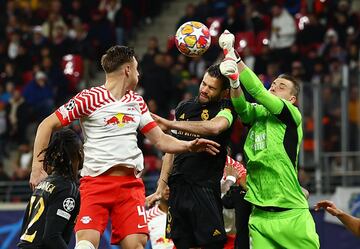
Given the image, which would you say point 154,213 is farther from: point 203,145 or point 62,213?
point 62,213

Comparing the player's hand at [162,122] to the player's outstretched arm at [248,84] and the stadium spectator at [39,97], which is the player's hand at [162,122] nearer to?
the player's outstretched arm at [248,84]

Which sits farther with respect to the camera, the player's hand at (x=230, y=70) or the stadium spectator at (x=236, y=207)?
the stadium spectator at (x=236, y=207)

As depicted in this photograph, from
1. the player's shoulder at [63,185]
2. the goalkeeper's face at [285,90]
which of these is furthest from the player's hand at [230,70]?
the player's shoulder at [63,185]

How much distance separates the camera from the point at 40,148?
7.70m

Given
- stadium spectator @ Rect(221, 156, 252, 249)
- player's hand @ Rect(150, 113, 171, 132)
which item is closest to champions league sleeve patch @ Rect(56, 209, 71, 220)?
player's hand @ Rect(150, 113, 171, 132)

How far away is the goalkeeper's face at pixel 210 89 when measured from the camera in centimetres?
859

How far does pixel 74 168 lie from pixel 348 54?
1012 cm

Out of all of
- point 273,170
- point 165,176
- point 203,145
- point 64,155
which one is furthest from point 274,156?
point 64,155

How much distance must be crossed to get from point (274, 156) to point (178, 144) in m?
0.88

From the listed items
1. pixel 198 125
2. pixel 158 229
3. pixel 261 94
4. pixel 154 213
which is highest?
pixel 261 94

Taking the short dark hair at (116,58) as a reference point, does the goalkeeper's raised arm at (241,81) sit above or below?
below

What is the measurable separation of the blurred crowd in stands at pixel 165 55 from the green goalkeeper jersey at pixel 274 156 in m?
6.06

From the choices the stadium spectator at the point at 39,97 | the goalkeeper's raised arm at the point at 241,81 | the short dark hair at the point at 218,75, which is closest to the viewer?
the goalkeeper's raised arm at the point at 241,81

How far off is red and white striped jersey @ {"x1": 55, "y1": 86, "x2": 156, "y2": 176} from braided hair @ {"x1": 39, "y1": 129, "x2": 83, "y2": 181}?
397 millimetres
